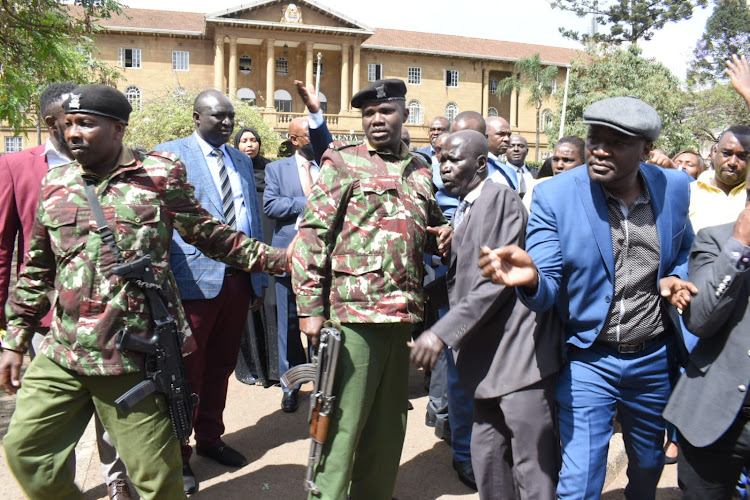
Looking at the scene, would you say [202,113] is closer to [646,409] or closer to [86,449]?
[86,449]

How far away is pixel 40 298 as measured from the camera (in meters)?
2.98

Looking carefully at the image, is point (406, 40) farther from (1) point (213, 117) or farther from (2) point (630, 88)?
(1) point (213, 117)

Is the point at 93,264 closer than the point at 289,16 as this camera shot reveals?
Yes

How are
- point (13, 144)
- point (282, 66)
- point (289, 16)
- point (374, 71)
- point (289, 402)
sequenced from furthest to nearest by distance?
point (374, 71), point (282, 66), point (289, 16), point (13, 144), point (289, 402)

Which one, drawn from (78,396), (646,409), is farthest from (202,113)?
(646,409)

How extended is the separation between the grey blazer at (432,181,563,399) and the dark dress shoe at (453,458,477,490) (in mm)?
1075

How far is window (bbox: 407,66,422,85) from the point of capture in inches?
1989

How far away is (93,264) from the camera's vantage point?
2.75 m

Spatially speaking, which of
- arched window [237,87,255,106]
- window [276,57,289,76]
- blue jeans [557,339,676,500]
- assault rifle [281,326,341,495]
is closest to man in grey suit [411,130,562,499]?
blue jeans [557,339,676,500]

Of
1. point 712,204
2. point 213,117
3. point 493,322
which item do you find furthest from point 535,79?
point 493,322

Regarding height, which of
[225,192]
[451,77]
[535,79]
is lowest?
[225,192]

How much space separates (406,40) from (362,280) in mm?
50556

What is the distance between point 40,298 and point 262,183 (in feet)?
12.3

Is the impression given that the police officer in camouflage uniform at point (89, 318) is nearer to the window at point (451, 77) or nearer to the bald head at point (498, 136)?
the bald head at point (498, 136)
